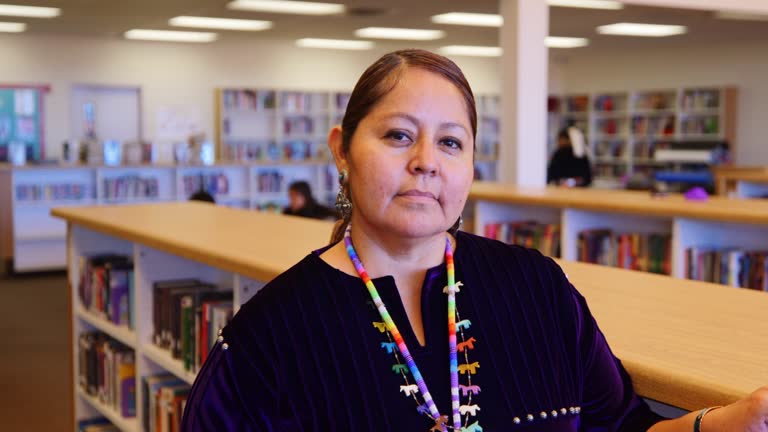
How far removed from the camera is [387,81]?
4.30ft

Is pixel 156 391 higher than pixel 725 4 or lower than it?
lower

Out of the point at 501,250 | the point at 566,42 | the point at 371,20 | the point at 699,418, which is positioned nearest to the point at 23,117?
the point at 371,20

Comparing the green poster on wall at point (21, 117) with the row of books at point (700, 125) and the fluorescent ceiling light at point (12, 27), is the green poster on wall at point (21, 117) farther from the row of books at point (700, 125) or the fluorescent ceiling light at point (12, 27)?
the row of books at point (700, 125)

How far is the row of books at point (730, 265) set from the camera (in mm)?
4312

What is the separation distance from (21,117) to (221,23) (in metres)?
3.25

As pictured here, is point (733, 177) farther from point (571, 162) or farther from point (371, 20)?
point (371, 20)

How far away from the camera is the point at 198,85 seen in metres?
13.0

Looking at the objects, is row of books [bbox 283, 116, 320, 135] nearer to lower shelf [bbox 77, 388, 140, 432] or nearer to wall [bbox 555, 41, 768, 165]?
wall [bbox 555, 41, 768, 165]

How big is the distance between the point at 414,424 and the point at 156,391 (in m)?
2.03

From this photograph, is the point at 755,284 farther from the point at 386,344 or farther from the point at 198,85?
the point at 198,85

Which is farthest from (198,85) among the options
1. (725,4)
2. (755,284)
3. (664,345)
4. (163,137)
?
(664,345)

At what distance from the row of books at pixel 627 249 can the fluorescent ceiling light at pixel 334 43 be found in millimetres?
8350

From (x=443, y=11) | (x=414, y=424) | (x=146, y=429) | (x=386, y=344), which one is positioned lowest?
(x=146, y=429)

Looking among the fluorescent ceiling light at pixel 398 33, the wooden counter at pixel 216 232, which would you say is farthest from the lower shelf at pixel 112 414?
the fluorescent ceiling light at pixel 398 33
